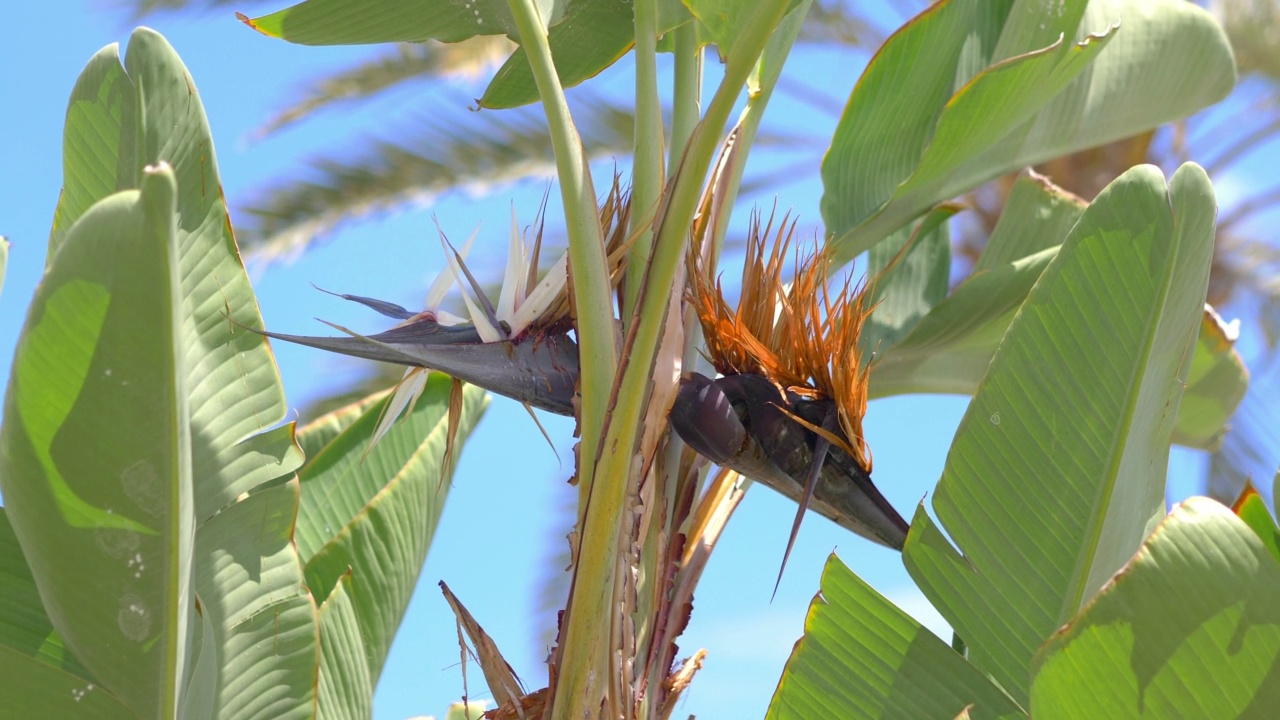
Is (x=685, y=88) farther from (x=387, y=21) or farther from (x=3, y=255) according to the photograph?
(x=3, y=255)

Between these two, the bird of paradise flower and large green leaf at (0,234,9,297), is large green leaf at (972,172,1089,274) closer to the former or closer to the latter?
the bird of paradise flower

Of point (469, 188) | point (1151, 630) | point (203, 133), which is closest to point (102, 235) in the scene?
point (203, 133)

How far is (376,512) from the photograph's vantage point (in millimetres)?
1571

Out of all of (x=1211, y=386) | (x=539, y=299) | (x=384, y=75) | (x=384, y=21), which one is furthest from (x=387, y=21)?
(x=384, y=75)

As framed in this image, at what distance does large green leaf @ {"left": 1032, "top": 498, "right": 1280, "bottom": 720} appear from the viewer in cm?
83

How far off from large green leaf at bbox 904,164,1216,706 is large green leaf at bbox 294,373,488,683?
672mm

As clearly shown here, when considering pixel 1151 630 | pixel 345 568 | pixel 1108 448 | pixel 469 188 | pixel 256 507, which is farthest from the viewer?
pixel 469 188

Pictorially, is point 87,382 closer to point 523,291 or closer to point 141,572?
point 141,572

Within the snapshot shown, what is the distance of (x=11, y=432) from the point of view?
817mm

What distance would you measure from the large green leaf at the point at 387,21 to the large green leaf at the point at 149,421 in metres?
0.34

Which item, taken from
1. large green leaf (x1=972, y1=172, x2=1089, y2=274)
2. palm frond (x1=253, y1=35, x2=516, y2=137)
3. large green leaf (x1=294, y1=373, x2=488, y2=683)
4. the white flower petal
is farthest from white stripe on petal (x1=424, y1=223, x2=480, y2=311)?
palm frond (x1=253, y1=35, x2=516, y2=137)

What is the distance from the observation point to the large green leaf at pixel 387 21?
1377 millimetres

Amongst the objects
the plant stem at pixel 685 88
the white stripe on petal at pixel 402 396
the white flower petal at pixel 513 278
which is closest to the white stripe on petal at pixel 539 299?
the white flower petal at pixel 513 278

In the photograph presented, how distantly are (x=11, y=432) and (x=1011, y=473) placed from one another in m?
0.92
